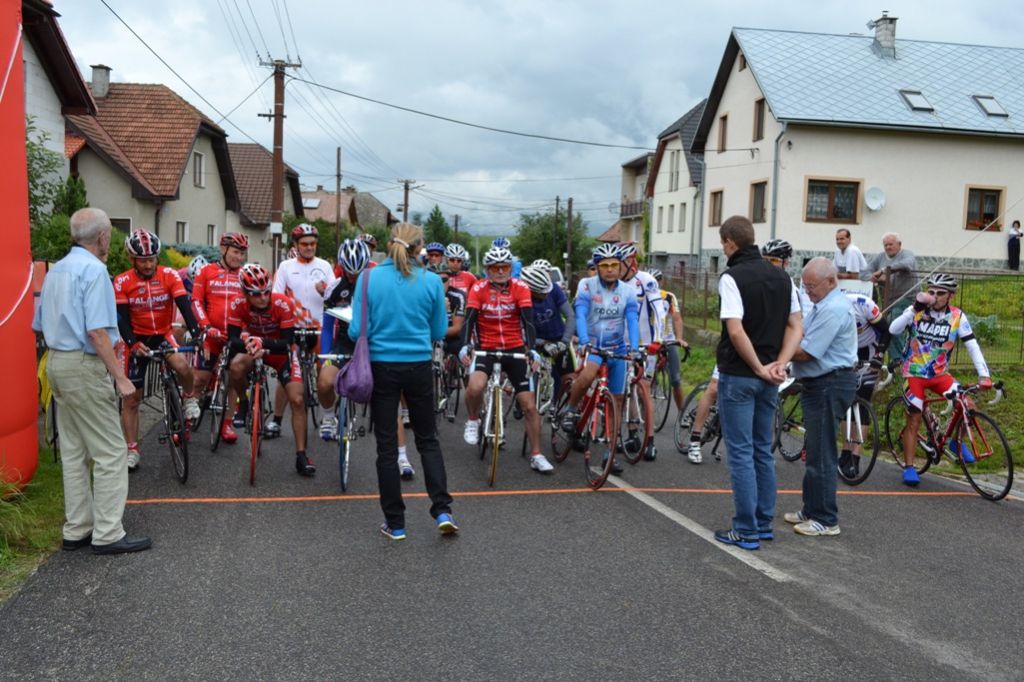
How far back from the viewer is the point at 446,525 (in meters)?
6.17

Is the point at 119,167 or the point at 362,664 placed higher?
the point at 119,167

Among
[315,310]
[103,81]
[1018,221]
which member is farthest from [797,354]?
[103,81]

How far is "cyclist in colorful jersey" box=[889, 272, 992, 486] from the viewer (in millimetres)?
8258

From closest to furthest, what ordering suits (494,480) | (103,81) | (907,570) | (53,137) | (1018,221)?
1. (907,570)
2. (494,480)
3. (53,137)
4. (1018,221)
5. (103,81)

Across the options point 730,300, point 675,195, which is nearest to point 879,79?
point 675,195

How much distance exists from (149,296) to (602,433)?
162 inches

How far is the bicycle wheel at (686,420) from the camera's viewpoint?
384 inches

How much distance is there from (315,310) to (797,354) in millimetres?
5163

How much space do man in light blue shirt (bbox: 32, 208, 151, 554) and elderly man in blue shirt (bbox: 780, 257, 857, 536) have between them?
14.8 feet

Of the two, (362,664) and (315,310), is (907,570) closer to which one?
(362,664)

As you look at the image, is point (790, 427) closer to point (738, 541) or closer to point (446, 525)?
point (738, 541)

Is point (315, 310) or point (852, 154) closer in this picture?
point (315, 310)

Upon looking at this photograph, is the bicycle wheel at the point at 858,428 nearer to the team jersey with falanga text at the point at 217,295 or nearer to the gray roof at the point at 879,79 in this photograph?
the team jersey with falanga text at the point at 217,295

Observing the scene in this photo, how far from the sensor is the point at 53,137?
77.0ft
